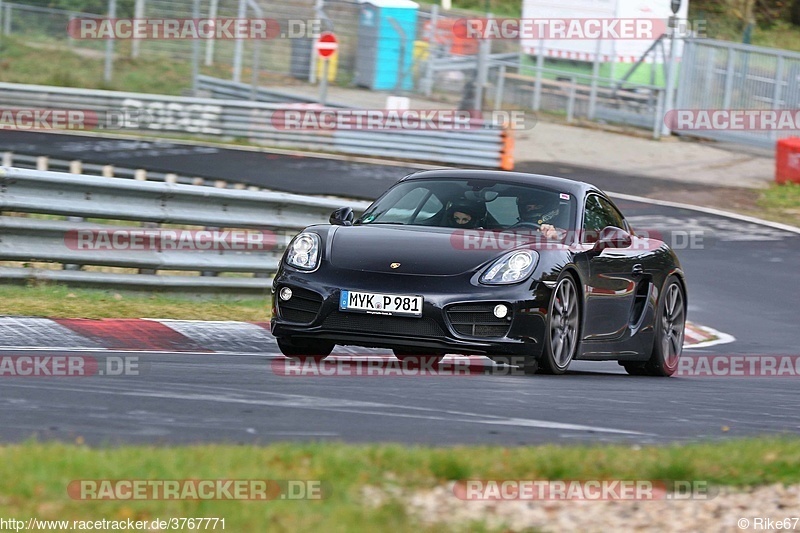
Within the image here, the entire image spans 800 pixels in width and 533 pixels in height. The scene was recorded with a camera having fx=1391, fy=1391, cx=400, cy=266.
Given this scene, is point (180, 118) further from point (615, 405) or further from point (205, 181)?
point (615, 405)

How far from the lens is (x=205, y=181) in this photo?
2114 cm

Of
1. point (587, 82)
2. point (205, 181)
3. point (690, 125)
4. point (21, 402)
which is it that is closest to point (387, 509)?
point (21, 402)

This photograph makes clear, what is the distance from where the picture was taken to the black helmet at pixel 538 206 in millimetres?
8930

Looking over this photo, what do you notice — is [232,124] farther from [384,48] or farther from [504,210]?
[504,210]

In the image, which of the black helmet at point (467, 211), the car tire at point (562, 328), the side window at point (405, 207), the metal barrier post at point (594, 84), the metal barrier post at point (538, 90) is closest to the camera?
the car tire at point (562, 328)

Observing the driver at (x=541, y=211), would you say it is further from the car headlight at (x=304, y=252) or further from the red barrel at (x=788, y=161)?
the red barrel at (x=788, y=161)

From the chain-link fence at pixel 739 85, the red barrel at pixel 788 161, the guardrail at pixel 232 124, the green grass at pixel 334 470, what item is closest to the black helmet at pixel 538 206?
the green grass at pixel 334 470

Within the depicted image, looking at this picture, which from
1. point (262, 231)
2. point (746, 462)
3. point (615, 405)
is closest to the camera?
point (746, 462)

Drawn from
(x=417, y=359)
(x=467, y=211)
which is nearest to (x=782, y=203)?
(x=417, y=359)

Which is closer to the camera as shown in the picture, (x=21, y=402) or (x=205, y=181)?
(x=21, y=402)

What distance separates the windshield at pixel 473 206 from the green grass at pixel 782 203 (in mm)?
14124

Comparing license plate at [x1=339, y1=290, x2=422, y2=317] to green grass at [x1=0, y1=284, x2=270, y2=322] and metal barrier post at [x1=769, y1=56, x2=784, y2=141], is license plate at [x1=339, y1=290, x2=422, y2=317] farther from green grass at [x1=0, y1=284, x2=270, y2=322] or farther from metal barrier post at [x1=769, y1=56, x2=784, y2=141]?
metal barrier post at [x1=769, y1=56, x2=784, y2=141]

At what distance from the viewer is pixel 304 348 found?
865 centimetres

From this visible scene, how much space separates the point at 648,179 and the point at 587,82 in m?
9.43
